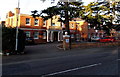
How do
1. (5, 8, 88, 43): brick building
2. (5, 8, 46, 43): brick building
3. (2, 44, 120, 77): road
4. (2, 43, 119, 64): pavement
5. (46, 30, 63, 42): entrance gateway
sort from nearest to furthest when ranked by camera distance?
1. (2, 44, 120, 77): road
2. (2, 43, 119, 64): pavement
3. (5, 8, 46, 43): brick building
4. (5, 8, 88, 43): brick building
5. (46, 30, 63, 42): entrance gateway

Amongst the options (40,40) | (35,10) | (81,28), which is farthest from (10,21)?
(81,28)

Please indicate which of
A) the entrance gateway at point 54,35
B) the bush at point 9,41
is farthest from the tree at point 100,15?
the entrance gateway at point 54,35

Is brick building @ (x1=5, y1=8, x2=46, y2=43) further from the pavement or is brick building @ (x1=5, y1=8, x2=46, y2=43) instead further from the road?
the road

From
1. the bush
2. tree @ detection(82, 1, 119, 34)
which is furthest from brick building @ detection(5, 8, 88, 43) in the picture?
the bush

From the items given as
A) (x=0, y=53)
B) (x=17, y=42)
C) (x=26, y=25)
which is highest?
(x=26, y=25)

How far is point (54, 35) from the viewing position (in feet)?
136

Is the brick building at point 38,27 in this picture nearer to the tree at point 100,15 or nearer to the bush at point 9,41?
the tree at point 100,15

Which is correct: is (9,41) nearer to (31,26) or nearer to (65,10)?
(65,10)

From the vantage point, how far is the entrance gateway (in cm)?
3819

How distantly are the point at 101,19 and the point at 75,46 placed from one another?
6064 mm

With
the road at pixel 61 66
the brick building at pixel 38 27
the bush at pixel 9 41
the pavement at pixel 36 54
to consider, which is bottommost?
the pavement at pixel 36 54

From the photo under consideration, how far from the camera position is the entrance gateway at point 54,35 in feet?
125

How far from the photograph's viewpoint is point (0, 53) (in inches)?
564

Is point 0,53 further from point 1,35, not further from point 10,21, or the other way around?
point 10,21
